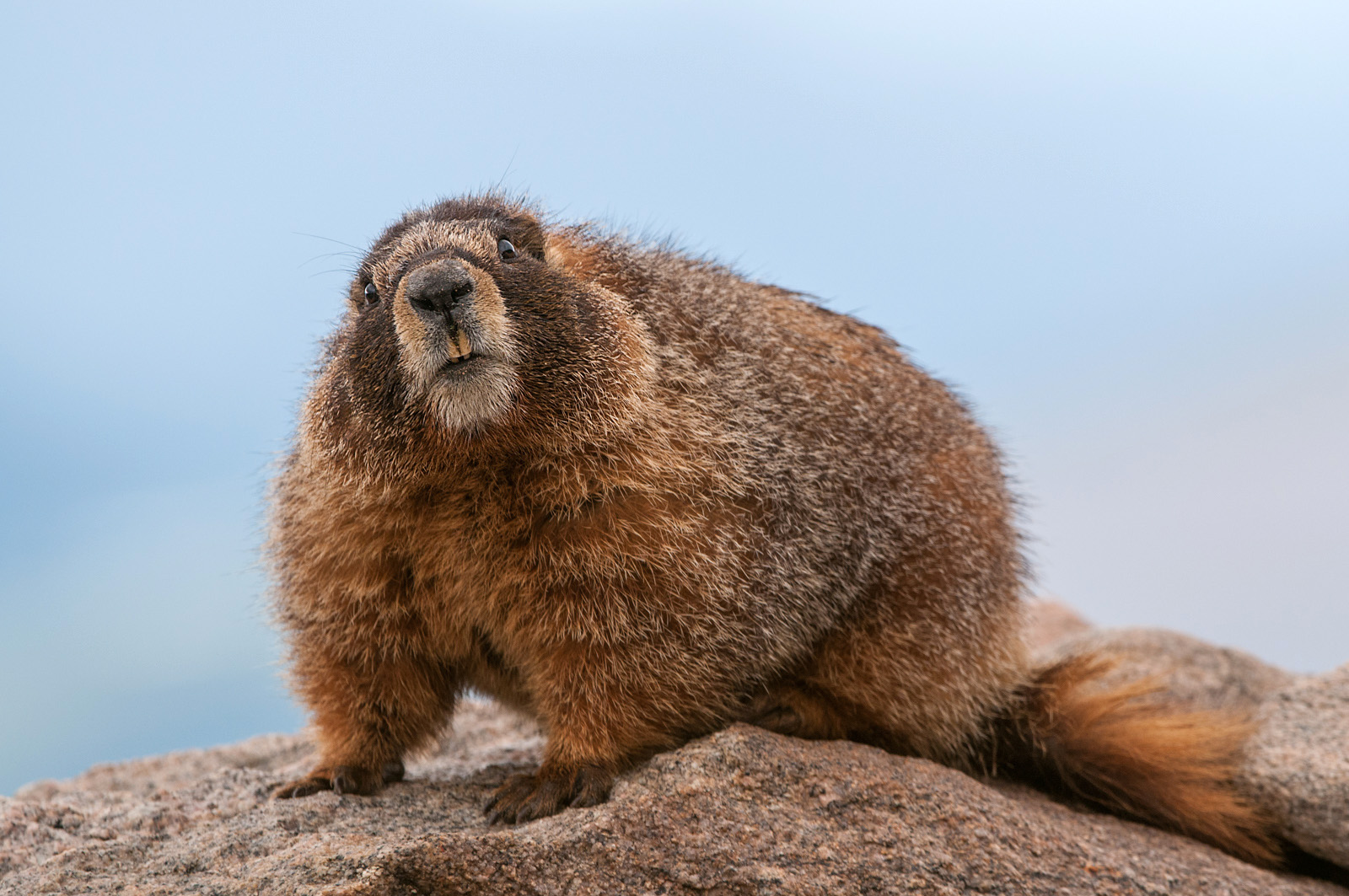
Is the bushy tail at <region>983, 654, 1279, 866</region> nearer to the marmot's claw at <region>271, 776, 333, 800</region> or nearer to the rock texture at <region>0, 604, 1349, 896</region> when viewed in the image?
the rock texture at <region>0, 604, 1349, 896</region>

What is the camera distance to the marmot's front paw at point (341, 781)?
4590 mm

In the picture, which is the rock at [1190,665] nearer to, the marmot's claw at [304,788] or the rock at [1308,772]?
the rock at [1308,772]

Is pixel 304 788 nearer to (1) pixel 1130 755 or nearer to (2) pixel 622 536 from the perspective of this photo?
(2) pixel 622 536

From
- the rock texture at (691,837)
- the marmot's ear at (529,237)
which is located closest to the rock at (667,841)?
the rock texture at (691,837)

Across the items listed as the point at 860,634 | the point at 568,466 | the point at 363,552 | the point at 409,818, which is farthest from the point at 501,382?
the point at 860,634

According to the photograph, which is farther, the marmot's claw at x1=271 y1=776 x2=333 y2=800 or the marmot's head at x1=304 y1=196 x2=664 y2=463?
the marmot's claw at x1=271 y1=776 x2=333 y2=800

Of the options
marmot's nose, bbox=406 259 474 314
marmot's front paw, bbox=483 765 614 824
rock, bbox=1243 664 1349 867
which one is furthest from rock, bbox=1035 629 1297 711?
marmot's nose, bbox=406 259 474 314

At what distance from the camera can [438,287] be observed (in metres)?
3.75

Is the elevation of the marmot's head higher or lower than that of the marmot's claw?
higher

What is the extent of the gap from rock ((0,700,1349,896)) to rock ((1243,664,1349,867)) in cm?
31

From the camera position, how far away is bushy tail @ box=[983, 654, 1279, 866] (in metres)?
5.36

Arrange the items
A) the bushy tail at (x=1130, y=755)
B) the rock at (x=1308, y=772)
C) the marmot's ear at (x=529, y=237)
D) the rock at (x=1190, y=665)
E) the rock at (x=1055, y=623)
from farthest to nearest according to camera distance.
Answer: the rock at (x=1055, y=623) < the rock at (x=1190, y=665) < the bushy tail at (x=1130, y=755) < the rock at (x=1308, y=772) < the marmot's ear at (x=529, y=237)

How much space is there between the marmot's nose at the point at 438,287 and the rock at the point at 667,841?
5.63ft

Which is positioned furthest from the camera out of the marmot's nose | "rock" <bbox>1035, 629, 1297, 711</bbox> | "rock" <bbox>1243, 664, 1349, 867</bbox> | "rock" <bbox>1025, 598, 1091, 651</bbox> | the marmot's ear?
"rock" <bbox>1025, 598, 1091, 651</bbox>
